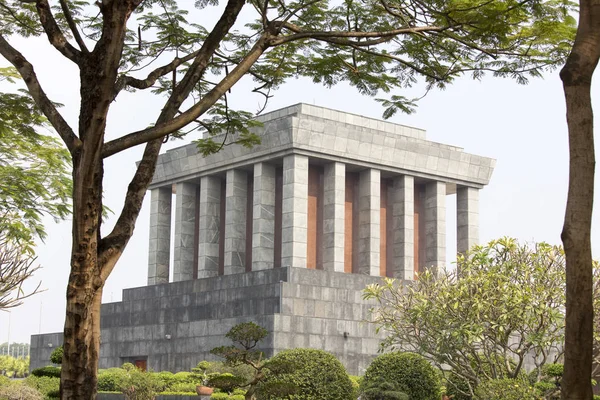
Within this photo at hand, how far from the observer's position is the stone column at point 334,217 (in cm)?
4034

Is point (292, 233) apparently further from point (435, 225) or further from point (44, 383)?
point (44, 383)

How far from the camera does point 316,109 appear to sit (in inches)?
1647

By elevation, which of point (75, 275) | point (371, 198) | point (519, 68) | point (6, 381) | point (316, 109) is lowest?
point (6, 381)

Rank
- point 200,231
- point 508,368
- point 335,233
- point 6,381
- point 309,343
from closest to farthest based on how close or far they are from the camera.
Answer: point 508,368, point 6,381, point 309,343, point 335,233, point 200,231

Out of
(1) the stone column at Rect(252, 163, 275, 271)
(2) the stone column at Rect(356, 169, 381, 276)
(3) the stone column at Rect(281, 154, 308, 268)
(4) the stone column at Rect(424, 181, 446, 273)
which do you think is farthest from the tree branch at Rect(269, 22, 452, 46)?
(4) the stone column at Rect(424, 181, 446, 273)

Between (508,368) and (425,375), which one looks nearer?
(508,368)

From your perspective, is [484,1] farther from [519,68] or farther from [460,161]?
[460,161]

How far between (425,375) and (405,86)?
989 cm

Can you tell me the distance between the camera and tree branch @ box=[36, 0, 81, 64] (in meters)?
10.5

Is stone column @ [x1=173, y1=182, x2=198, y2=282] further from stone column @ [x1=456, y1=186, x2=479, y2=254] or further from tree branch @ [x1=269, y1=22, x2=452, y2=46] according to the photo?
tree branch @ [x1=269, y1=22, x2=452, y2=46]

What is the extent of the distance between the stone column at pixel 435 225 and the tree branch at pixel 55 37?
35618 mm

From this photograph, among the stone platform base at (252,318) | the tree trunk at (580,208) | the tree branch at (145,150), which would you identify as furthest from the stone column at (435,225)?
the tree trunk at (580,208)

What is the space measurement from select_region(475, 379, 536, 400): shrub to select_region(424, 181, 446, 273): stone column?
26.3 metres

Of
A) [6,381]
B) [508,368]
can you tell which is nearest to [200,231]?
[6,381]
